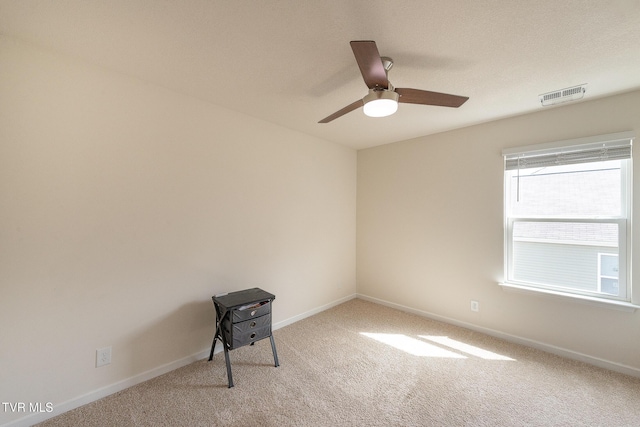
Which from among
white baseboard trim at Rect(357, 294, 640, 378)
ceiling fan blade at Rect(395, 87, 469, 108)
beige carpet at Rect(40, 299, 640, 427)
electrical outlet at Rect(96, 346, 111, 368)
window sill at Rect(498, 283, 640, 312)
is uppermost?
ceiling fan blade at Rect(395, 87, 469, 108)

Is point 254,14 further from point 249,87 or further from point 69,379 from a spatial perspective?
point 69,379

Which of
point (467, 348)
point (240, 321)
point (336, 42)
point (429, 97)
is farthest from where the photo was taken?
point (467, 348)

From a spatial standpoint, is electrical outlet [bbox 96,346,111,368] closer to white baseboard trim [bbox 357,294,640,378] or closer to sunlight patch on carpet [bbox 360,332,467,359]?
sunlight patch on carpet [bbox 360,332,467,359]

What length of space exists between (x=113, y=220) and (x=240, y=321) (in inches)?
49.2

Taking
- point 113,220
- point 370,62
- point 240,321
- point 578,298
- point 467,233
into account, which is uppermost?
point 370,62

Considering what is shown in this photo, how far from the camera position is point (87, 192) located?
5.97 feet

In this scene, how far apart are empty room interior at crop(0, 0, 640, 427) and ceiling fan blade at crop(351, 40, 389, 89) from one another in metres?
0.02

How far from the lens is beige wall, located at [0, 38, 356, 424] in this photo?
160 centimetres

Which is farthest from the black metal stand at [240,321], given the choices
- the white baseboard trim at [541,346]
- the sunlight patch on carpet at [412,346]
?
the white baseboard trim at [541,346]

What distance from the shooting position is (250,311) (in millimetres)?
2180

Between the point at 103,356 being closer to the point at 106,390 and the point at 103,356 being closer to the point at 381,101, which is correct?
the point at 106,390

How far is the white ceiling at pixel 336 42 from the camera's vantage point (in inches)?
52.2

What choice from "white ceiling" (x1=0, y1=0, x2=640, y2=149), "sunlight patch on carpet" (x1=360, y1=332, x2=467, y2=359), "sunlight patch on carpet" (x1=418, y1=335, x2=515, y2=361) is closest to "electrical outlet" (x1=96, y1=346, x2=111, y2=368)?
"white ceiling" (x1=0, y1=0, x2=640, y2=149)

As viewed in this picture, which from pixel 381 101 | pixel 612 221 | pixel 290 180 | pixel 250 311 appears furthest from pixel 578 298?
pixel 290 180
